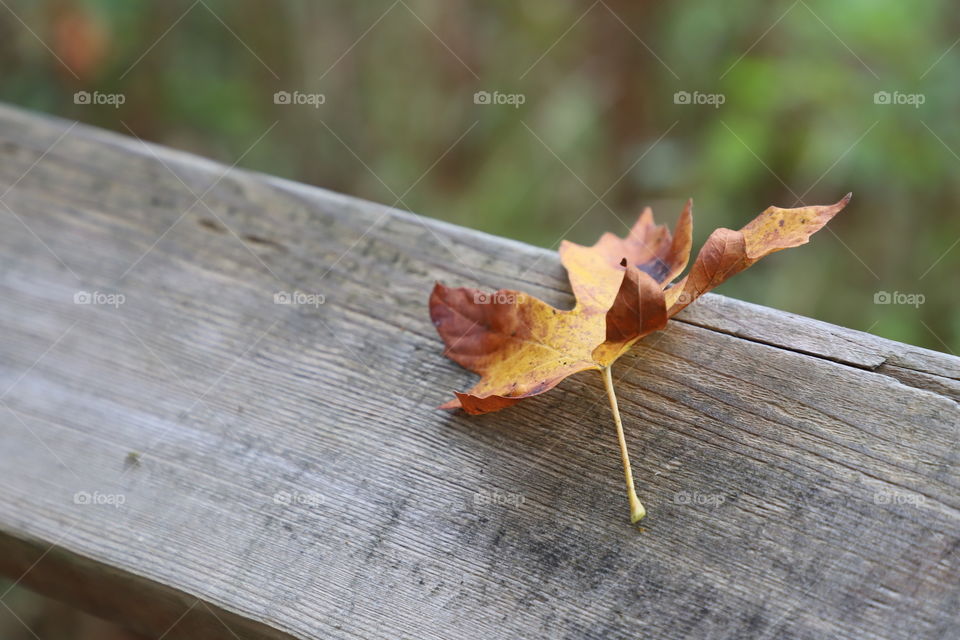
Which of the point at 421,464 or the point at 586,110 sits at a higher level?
the point at 421,464

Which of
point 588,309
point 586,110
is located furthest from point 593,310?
point 586,110

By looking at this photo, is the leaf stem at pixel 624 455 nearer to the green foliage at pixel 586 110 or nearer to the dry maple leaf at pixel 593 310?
the dry maple leaf at pixel 593 310

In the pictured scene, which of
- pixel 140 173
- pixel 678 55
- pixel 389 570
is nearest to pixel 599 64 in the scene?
pixel 678 55

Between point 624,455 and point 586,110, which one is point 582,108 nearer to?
point 586,110

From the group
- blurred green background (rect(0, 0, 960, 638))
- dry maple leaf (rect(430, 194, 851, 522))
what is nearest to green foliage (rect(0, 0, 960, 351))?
blurred green background (rect(0, 0, 960, 638))

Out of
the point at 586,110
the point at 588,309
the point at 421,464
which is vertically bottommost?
the point at 586,110

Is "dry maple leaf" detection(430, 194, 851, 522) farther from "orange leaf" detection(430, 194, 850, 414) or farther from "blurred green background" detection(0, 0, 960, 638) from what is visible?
"blurred green background" detection(0, 0, 960, 638)

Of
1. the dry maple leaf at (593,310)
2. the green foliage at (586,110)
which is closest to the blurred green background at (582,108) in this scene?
the green foliage at (586,110)

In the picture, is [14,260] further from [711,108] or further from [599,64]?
[599,64]
